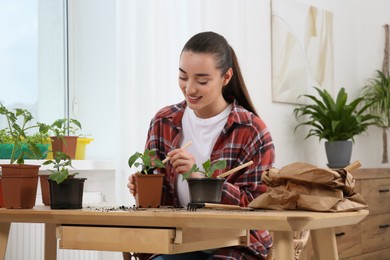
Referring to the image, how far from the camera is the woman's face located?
2.32 metres

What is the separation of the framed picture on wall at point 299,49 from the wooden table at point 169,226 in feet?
9.96

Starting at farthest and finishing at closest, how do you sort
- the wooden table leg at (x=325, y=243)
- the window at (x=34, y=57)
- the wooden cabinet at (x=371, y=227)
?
the wooden cabinet at (x=371, y=227) < the window at (x=34, y=57) < the wooden table leg at (x=325, y=243)

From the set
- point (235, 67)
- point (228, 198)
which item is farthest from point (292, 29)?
point (228, 198)

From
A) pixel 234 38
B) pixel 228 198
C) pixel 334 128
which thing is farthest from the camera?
pixel 334 128

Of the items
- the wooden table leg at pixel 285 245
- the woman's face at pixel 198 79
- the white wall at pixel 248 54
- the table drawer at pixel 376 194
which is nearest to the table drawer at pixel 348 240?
the table drawer at pixel 376 194

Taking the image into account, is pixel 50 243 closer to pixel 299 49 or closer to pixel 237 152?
pixel 237 152

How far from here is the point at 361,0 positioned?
5.97 metres

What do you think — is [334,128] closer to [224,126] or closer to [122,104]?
[122,104]

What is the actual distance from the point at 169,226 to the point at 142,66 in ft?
6.93

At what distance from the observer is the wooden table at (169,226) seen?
5.57 ft

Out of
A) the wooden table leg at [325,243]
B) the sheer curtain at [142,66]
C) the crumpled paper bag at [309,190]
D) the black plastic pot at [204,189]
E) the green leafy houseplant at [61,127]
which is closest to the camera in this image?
the crumpled paper bag at [309,190]

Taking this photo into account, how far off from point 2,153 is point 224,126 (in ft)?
4.58

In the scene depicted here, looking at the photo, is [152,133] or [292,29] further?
[292,29]

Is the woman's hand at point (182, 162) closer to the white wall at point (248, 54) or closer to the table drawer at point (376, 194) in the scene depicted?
the white wall at point (248, 54)
